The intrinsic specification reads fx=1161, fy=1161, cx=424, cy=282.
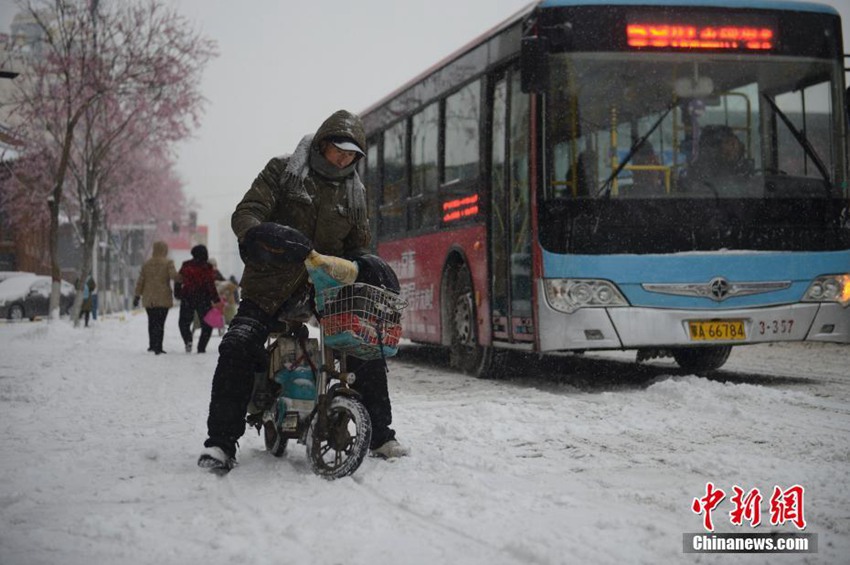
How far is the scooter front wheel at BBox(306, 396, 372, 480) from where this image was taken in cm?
559

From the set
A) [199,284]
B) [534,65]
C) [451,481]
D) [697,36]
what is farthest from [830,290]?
[199,284]

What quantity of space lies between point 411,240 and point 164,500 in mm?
9541

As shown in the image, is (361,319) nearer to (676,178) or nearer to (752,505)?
(752,505)

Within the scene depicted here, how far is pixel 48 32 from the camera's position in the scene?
97.8 feet

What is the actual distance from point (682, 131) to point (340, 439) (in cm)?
585

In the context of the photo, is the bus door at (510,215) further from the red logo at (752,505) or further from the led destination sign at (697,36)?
the red logo at (752,505)

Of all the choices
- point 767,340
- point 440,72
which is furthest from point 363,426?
point 440,72

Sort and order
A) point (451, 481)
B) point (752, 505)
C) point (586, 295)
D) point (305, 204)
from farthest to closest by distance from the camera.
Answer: point (586, 295)
point (305, 204)
point (451, 481)
point (752, 505)

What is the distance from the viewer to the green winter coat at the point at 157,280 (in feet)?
62.6

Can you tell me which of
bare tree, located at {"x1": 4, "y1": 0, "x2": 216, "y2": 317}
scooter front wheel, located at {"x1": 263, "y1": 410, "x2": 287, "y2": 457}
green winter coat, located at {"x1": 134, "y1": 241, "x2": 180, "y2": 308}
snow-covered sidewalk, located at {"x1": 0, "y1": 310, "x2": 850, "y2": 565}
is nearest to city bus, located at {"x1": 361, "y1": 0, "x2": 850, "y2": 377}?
snow-covered sidewalk, located at {"x1": 0, "y1": 310, "x2": 850, "y2": 565}

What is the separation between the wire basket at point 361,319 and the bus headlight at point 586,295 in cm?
483

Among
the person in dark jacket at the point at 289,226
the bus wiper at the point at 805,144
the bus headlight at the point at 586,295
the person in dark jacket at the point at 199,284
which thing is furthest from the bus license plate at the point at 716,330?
the person in dark jacket at the point at 199,284

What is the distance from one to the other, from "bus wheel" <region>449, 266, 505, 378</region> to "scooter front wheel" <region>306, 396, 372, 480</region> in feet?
22.1

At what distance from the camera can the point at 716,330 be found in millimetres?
10414
